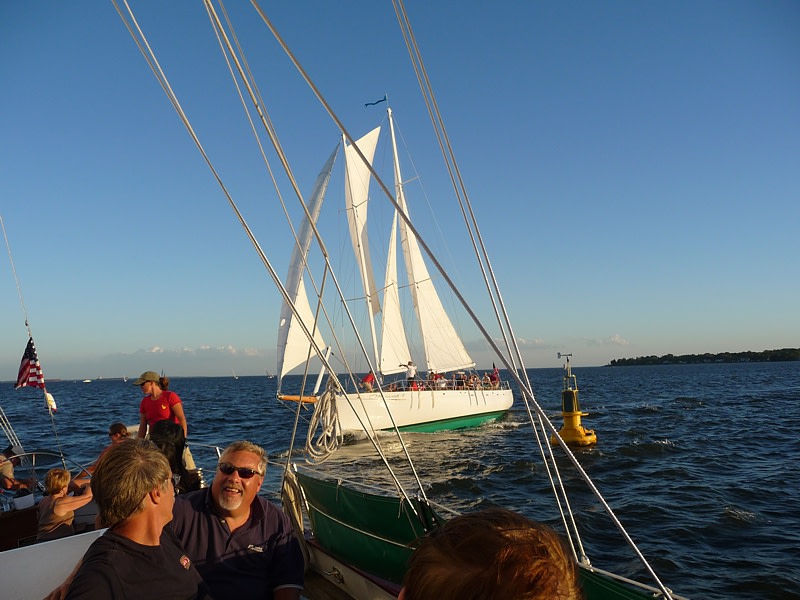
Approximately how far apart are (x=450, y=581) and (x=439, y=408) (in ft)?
74.7

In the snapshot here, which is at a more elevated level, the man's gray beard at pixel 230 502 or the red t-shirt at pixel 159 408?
the red t-shirt at pixel 159 408

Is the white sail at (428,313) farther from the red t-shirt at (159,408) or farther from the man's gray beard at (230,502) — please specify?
the man's gray beard at (230,502)

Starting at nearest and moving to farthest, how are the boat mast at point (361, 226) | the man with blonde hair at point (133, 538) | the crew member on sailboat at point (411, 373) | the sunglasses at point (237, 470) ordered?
the man with blonde hair at point (133, 538), the sunglasses at point (237, 470), the boat mast at point (361, 226), the crew member on sailboat at point (411, 373)

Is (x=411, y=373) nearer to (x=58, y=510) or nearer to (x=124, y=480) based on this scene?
(x=58, y=510)

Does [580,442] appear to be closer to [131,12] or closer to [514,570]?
[131,12]

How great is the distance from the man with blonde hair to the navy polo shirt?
1.70 feet

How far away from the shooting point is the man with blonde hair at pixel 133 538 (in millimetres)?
1811

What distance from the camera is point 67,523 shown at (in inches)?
158

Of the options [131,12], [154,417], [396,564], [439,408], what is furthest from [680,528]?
[439,408]

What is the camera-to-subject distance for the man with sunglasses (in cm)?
270

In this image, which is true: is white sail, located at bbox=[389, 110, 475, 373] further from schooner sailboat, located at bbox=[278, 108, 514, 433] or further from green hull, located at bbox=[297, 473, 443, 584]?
green hull, located at bbox=[297, 473, 443, 584]

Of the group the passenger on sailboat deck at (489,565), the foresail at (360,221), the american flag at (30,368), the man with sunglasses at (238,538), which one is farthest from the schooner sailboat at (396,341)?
the passenger on sailboat deck at (489,565)

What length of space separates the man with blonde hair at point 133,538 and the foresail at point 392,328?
69.9 feet

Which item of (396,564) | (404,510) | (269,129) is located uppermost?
(269,129)
